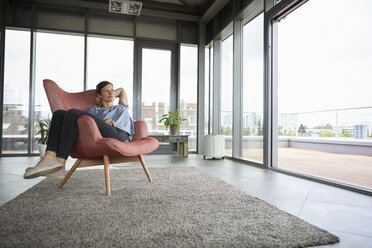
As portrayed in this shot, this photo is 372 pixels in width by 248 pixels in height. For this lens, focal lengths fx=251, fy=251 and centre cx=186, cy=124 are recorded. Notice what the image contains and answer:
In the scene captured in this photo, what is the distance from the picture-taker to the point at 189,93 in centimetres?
559

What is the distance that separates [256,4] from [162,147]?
3.25m

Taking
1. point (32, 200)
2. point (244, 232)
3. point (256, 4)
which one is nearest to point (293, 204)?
point (244, 232)

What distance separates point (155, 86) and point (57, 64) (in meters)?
1.95

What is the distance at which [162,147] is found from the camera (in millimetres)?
5449

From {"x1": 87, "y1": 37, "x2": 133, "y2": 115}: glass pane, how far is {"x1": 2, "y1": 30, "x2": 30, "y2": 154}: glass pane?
3.77 feet

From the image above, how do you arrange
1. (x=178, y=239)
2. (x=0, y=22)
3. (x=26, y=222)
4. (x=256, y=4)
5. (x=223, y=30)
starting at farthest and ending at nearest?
(x=223, y=30) → (x=0, y=22) → (x=256, y=4) → (x=26, y=222) → (x=178, y=239)

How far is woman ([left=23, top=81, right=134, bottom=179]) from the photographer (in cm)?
182

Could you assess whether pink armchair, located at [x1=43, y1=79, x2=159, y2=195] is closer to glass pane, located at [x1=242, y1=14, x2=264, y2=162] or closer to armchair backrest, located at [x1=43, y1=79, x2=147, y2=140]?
armchair backrest, located at [x1=43, y1=79, x2=147, y2=140]

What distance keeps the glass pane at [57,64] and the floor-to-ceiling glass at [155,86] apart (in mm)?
1269

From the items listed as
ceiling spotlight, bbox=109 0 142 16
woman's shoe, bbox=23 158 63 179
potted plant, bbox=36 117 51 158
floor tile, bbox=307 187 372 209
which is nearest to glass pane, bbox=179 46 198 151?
ceiling spotlight, bbox=109 0 142 16

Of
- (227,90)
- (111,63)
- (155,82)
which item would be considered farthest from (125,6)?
(227,90)

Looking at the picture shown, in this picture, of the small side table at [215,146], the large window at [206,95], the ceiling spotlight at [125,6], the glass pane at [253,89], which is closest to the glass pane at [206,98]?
the large window at [206,95]

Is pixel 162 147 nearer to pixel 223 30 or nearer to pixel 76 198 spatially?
pixel 223 30

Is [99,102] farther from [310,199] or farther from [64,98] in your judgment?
[310,199]
